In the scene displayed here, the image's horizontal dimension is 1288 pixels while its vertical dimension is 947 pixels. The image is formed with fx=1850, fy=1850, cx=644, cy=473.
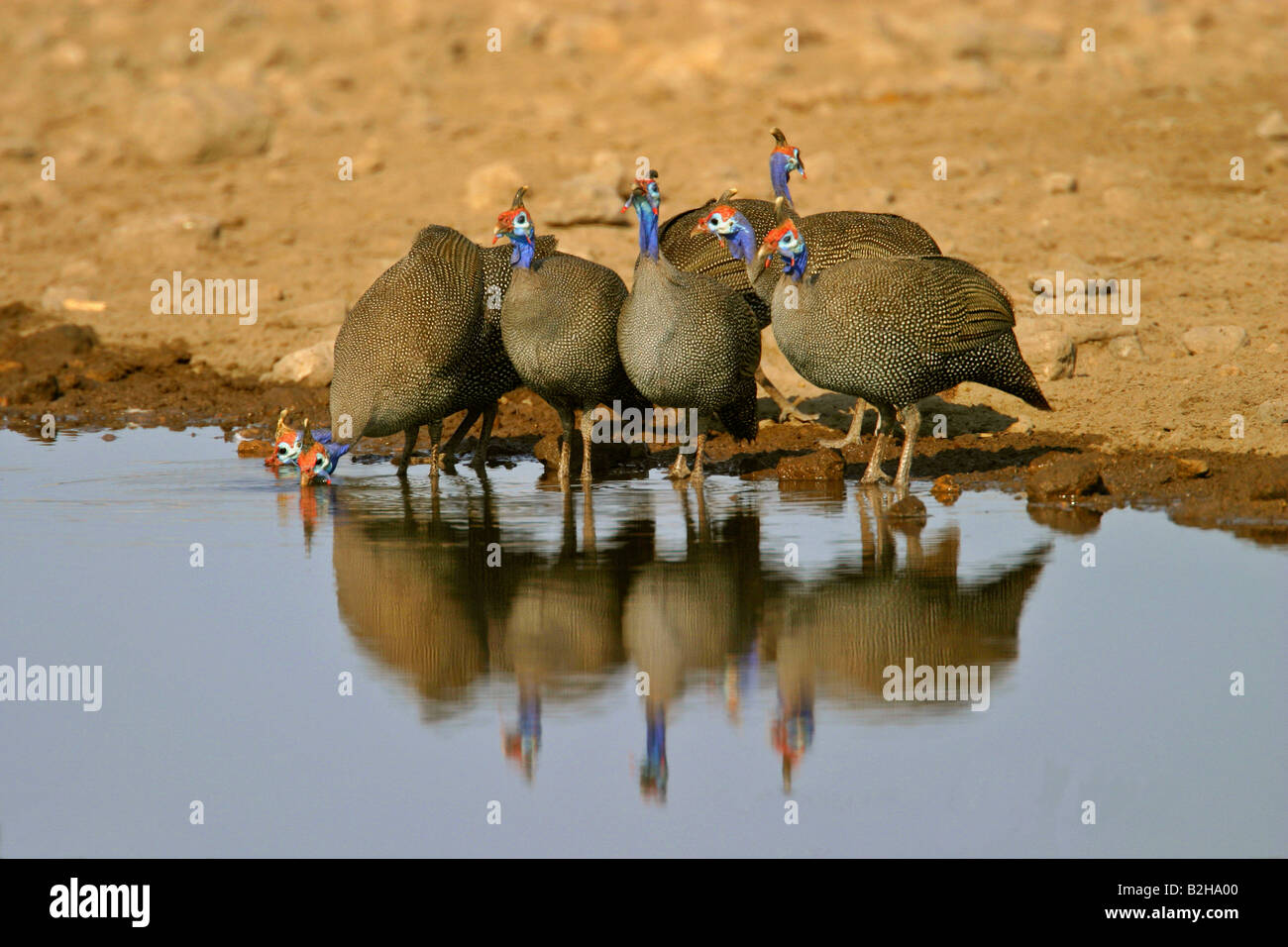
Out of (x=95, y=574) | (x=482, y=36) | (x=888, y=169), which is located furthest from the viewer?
(x=482, y=36)

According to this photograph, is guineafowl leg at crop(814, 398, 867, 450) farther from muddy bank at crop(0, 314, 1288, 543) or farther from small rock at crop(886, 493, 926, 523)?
small rock at crop(886, 493, 926, 523)

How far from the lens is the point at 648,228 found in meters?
8.75

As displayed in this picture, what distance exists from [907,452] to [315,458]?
291 centimetres

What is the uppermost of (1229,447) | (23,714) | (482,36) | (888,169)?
(482,36)

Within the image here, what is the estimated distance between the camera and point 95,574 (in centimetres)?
723

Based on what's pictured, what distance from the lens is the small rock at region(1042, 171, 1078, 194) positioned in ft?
47.6

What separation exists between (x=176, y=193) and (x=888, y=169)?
640cm

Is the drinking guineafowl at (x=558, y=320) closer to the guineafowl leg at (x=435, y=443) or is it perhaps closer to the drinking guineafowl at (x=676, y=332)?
the drinking guineafowl at (x=676, y=332)

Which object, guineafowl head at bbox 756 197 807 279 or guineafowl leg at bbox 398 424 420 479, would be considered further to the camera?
guineafowl leg at bbox 398 424 420 479

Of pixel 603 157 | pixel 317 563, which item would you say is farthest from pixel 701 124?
pixel 317 563

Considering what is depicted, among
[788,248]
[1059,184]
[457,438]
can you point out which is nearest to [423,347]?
[457,438]

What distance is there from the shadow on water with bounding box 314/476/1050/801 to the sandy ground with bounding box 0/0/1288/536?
2808mm

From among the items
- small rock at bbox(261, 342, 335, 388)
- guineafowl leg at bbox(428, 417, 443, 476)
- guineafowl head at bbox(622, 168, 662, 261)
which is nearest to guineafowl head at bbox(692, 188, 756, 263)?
→ guineafowl head at bbox(622, 168, 662, 261)

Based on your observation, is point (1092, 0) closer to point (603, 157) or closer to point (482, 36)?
point (482, 36)
